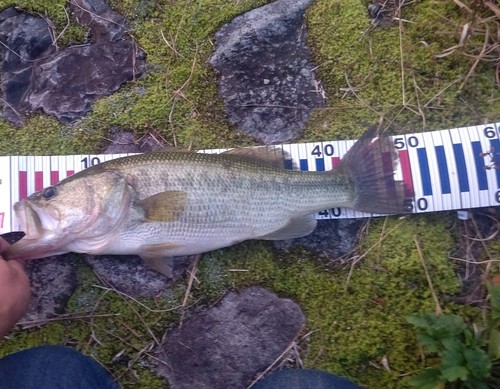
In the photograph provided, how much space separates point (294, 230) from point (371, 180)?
0.64 metres

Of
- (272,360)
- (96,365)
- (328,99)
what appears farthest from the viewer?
(328,99)

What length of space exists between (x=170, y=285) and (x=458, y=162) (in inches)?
88.3

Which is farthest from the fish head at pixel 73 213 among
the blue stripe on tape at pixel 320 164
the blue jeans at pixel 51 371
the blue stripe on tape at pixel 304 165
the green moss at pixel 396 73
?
the green moss at pixel 396 73

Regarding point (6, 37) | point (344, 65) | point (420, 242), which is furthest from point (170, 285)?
point (6, 37)

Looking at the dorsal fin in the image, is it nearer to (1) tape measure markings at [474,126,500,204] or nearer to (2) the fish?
(2) the fish

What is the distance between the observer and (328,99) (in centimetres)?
398

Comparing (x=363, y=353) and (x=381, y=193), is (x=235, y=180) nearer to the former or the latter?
(x=381, y=193)

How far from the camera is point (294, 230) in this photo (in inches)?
141

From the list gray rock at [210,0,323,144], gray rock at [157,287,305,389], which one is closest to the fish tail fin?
gray rock at [210,0,323,144]

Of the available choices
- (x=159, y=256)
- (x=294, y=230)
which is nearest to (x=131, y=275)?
(x=159, y=256)

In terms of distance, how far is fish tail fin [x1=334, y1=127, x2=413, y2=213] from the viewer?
3.61 meters

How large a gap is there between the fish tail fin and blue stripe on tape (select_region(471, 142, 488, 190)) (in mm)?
527

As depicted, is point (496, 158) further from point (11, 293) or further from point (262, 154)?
point (11, 293)

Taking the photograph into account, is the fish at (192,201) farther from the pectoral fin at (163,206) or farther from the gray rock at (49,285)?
the gray rock at (49,285)
